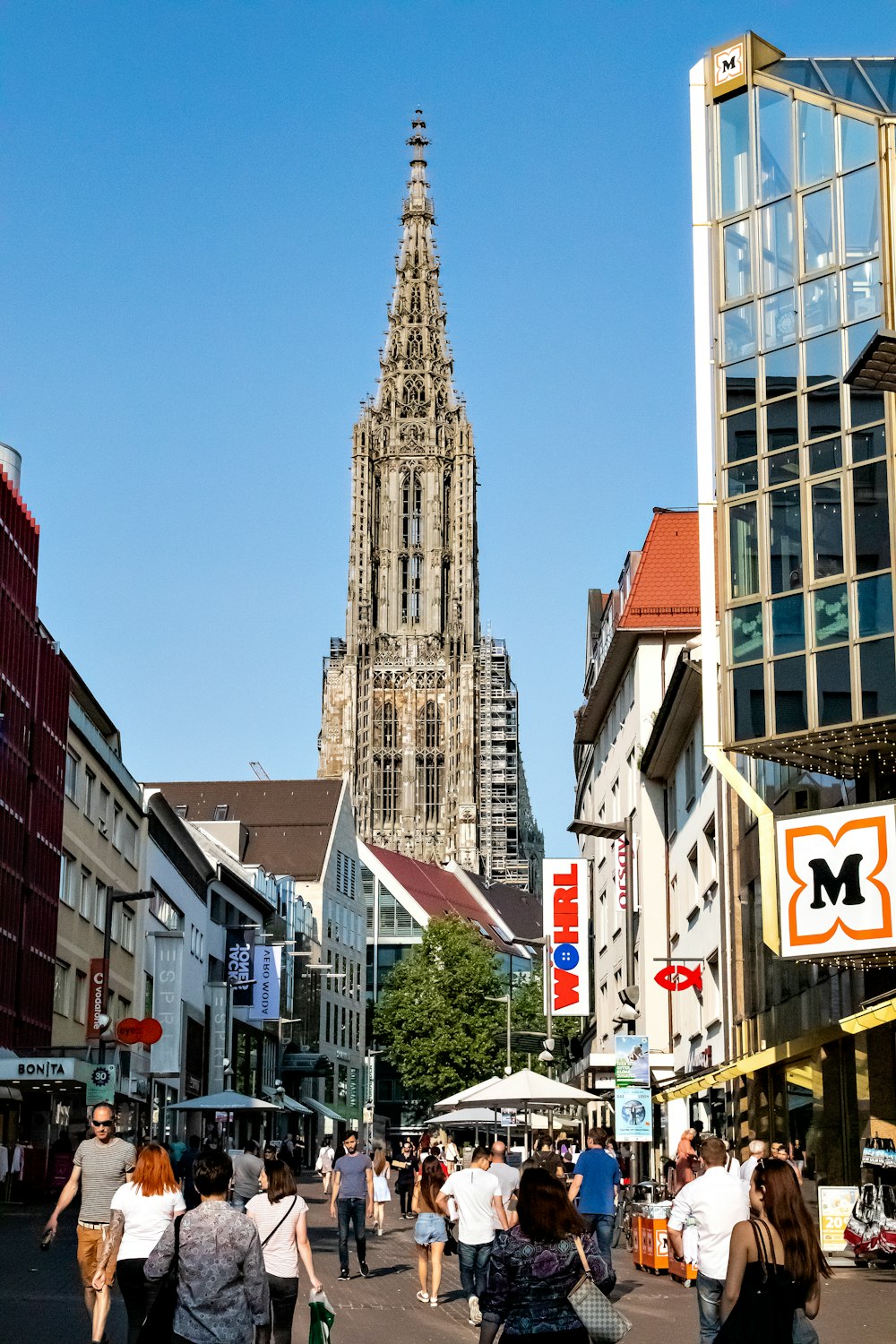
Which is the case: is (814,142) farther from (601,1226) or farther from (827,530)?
(601,1226)

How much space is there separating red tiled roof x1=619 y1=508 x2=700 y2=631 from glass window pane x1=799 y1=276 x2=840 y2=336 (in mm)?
18677

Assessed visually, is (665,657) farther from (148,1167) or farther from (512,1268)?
(512,1268)

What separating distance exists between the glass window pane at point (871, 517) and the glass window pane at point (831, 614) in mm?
409

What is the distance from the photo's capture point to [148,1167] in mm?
11242

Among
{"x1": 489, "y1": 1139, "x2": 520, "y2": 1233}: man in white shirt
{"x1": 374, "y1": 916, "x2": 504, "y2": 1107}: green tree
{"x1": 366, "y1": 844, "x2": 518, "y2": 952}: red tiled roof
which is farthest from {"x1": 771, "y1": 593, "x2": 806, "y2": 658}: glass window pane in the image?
{"x1": 366, "y1": 844, "x2": 518, "y2": 952}: red tiled roof

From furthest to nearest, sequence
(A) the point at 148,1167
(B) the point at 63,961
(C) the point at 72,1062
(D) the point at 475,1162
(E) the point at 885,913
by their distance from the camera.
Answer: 1. (B) the point at 63,961
2. (C) the point at 72,1062
3. (E) the point at 885,913
4. (D) the point at 475,1162
5. (A) the point at 148,1167

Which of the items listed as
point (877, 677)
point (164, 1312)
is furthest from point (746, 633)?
point (164, 1312)

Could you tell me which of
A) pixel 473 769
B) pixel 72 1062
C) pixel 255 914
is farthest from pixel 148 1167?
pixel 473 769

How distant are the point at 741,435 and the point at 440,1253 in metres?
12.2

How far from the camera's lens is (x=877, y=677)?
23.1 metres

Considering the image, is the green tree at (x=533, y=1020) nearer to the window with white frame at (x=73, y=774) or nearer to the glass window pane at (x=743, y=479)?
the window with white frame at (x=73, y=774)

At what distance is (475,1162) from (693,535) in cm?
2939

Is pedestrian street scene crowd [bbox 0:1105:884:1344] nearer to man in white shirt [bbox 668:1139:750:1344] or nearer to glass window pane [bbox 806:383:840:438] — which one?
man in white shirt [bbox 668:1139:750:1344]

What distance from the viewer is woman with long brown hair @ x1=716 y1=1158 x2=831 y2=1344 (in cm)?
768
